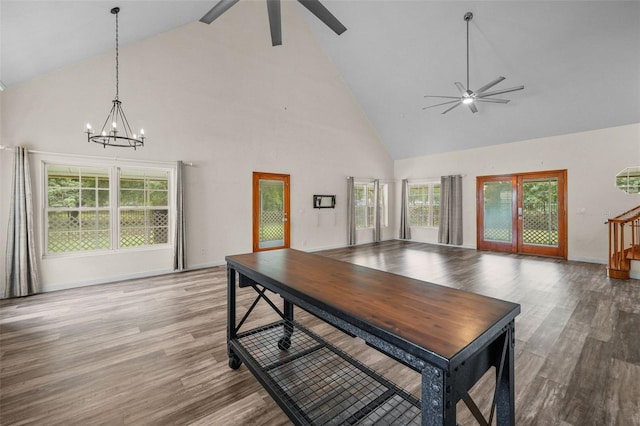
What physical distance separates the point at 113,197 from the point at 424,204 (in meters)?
7.86

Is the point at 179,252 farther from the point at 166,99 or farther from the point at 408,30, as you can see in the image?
the point at 408,30

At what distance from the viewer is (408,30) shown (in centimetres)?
528

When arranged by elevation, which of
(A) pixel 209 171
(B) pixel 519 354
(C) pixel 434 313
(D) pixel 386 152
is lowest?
(B) pixel 519 354

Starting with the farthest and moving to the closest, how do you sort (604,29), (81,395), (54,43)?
(604,29), (54,43), (81,395)

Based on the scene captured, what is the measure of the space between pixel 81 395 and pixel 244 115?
511 cm

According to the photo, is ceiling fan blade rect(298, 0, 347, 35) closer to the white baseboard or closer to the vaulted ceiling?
the vaulted ceiling

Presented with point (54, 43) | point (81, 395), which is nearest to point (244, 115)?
point (54, 43)

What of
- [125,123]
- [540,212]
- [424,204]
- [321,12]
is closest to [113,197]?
[125,123]

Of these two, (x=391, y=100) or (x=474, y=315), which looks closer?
(x=474, y=315)

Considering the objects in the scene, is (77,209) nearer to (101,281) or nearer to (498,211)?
(101,281)

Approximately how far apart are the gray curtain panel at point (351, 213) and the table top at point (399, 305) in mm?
5843

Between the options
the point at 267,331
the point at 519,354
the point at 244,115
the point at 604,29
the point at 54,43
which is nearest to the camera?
the point at 519,354

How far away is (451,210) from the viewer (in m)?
7.71

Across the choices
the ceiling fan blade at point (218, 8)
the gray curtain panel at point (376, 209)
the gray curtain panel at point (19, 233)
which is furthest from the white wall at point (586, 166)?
the gray curtain panel at point (19, 233)
